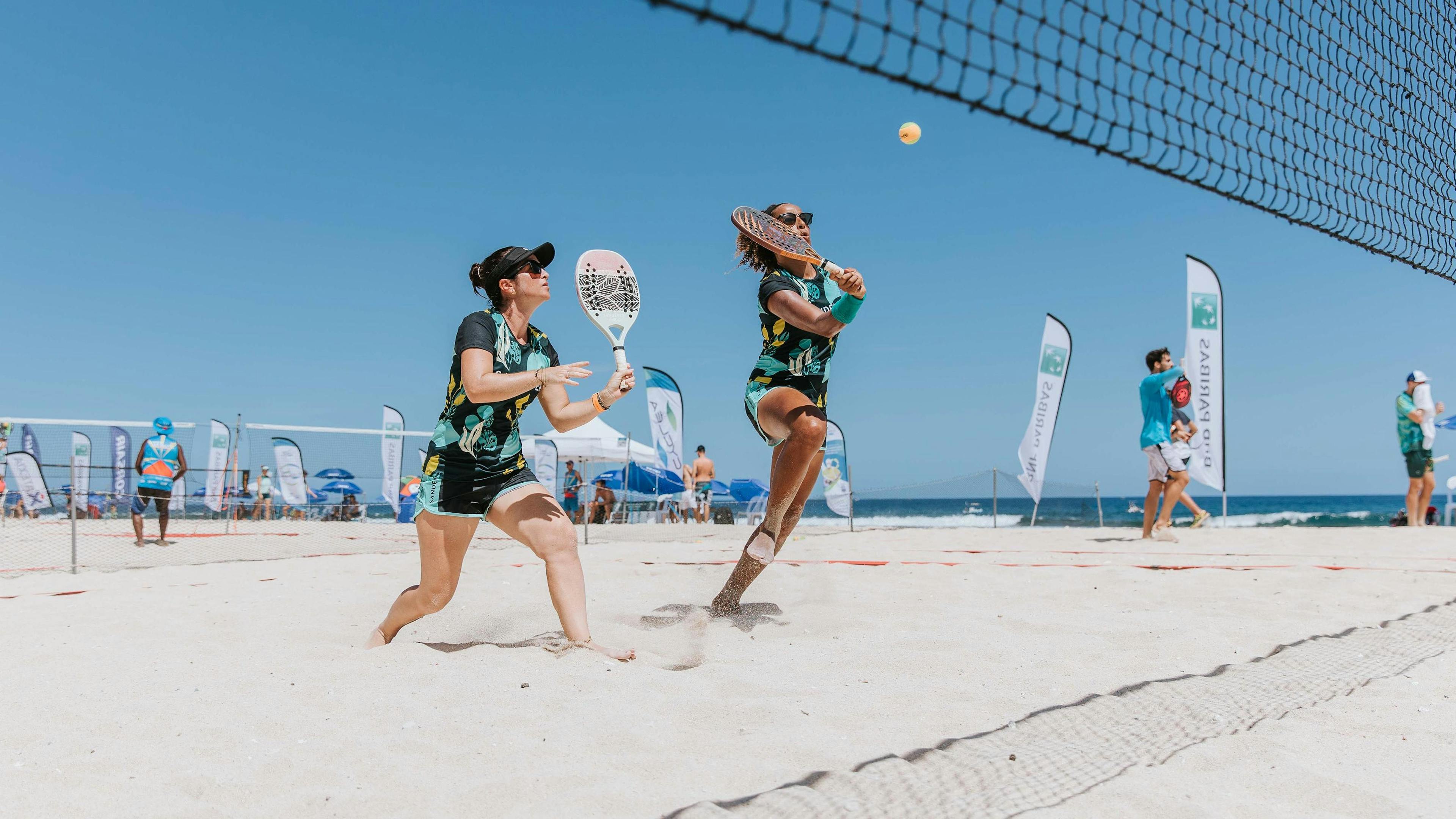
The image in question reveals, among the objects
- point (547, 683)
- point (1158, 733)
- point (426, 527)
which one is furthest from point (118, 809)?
point (1158, 733)

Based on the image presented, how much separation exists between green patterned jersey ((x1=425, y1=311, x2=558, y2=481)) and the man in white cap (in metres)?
9.42

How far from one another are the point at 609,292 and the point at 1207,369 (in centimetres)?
1001

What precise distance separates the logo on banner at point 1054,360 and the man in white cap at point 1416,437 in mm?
4466

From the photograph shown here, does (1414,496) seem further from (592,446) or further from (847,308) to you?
(592,446)

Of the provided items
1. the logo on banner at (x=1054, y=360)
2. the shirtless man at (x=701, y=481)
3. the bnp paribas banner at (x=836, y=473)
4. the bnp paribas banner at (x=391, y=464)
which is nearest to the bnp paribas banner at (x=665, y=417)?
the shirtless man at (x=701, y=481)

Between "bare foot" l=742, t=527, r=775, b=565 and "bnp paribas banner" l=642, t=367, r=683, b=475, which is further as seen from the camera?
"bnp paribas banner" l=642, t=367, r=683, b=475

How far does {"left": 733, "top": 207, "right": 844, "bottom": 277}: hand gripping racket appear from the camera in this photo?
310 cm

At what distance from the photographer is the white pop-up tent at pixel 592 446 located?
16.4 metres

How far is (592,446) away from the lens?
17.2 m

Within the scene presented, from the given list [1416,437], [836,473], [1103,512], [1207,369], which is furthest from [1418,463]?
[1103,512]

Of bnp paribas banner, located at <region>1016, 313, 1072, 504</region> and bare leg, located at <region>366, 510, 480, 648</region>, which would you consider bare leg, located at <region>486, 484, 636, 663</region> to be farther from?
bnp paribas banner, located at <region>1016, 313, 1072, 504</region>

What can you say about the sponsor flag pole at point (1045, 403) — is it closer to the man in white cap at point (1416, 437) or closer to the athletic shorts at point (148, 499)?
the man in white cap at point (1416, 437)

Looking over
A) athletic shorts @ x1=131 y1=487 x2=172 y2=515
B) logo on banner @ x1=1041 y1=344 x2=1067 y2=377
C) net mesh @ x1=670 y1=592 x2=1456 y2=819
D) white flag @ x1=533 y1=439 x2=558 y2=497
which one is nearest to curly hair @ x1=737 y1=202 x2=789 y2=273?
net mesh @ x1=670 y1=592 x2=1456 y2=819

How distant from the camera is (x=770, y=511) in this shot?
3.49 metres
